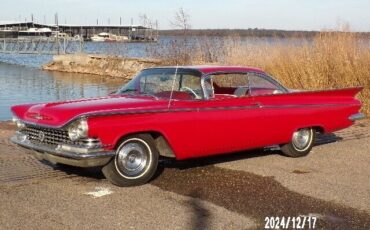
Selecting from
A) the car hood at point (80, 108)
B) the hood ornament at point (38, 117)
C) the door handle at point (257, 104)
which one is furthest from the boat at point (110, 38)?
the hood ornament at point (38, 117)

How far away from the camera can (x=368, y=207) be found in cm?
558

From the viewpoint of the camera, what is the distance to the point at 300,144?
8.16 m

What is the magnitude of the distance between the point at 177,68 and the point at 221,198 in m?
2.19

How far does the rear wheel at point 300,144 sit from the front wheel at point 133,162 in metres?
2.45

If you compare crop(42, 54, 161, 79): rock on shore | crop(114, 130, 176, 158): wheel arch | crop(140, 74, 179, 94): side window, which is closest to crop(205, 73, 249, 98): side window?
crop(140, 74, 179, 94): side window

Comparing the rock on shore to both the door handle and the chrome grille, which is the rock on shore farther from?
the chrome grille

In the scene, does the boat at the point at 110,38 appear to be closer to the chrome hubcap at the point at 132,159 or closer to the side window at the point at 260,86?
the side window at the point at 260,86

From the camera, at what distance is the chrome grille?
19.8 feet

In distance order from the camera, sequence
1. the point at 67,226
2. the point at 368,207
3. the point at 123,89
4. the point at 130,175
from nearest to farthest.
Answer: the point at 67,226 → the point at 368,207 → the point at 130,175 → the point at 123,89

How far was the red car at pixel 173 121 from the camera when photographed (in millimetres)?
5941

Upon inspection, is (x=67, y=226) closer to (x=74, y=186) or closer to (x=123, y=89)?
(x=74, y=186)

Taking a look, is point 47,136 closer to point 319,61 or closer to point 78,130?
point 78,130

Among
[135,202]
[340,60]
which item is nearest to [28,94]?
[340,60]

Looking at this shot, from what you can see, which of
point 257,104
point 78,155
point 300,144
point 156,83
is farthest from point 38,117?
point 300,144
